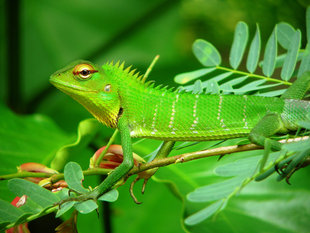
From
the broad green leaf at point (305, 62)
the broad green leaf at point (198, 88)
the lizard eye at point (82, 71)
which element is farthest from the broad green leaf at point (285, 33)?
the lizard eye at point (82, 71)

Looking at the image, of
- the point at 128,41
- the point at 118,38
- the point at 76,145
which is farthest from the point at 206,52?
the point at 128,41

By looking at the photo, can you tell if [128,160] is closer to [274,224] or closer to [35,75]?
[274,224]

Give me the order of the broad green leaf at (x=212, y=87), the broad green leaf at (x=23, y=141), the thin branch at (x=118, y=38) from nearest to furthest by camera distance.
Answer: the broad green leaf at (x=212, y=87)
the broad green leaf at (x=23, y=141)
the thin branch at (x=118, y=38)

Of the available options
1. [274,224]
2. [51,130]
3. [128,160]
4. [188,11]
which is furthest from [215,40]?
[128,160]

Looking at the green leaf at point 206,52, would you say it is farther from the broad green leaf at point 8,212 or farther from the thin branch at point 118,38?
the thin branch at point 118,38

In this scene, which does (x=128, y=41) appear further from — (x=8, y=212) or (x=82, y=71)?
(x=8, y=212)
